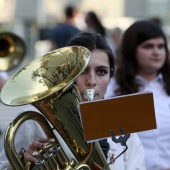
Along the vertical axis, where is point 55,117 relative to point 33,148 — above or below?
above

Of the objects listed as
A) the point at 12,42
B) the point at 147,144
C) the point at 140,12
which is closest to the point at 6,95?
the point at 147,144

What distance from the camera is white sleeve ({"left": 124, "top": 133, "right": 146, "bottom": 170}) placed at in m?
3.06

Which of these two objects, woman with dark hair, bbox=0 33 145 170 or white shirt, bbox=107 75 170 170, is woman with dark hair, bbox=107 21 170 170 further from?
woman with dark hair, bbox=0 33 145 170

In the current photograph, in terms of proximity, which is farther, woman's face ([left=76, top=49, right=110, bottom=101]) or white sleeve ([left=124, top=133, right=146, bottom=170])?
white sleeve ([left=124, top=133, right=146, bottom=170])

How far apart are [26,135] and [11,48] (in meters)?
3.73

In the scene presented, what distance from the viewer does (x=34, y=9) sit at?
17.5 m

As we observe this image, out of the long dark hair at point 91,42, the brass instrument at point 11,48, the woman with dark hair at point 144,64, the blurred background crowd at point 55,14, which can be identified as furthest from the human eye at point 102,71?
the blurred background crowd at point 55,14

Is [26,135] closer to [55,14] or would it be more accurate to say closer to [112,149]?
[112,149]

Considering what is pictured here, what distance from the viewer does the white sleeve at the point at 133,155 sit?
3059 millimetres

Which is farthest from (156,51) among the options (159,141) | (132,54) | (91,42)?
(91,42)

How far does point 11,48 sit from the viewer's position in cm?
650

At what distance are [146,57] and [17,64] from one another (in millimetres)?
1952

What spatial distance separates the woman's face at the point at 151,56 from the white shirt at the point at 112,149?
129cm

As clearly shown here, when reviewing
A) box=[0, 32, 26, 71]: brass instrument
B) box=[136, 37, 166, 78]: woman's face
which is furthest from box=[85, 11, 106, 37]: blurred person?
box=[136, 37, 166, 78]: woman's face
